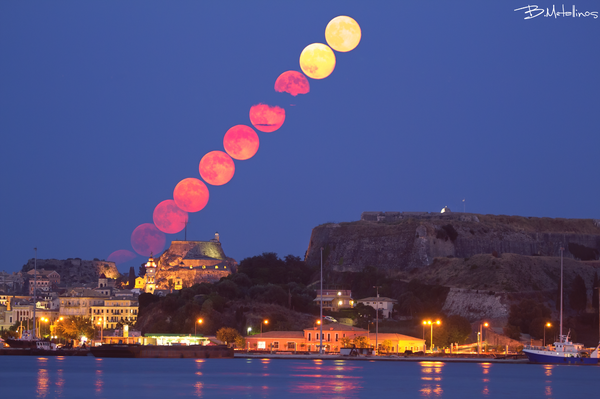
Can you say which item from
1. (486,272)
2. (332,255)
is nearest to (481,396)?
(486,272)

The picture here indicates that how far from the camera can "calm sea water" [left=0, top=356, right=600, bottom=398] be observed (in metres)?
57.3

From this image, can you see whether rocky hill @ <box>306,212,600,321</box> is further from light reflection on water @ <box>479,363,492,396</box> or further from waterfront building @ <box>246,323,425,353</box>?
light reflection on water @ <box>479,363,492,396</box>

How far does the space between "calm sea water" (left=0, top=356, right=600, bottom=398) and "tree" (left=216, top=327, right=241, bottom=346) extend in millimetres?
13389

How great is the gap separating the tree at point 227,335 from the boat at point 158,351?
5.15m

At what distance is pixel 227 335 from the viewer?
4048 inches

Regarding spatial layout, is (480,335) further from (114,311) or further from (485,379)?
(114,311)

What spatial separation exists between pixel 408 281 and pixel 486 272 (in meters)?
11.3

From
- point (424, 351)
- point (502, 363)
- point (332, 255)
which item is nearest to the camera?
point (502, 363)

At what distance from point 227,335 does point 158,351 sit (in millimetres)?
8417

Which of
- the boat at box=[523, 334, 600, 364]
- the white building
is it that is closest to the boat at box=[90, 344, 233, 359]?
the white building

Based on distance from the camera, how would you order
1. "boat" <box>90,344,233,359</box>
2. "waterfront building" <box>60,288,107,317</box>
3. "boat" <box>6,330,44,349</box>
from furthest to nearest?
"waterfront building" <box>60,288,107,317</box> < "boat" <box>6,330,44,349</box> < "boat" <box>90,344,233,359</box>

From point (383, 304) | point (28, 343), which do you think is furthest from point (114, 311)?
point (383, 304)

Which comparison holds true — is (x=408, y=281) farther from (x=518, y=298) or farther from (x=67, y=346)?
(x=67, y=346)

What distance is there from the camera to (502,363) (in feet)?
299
